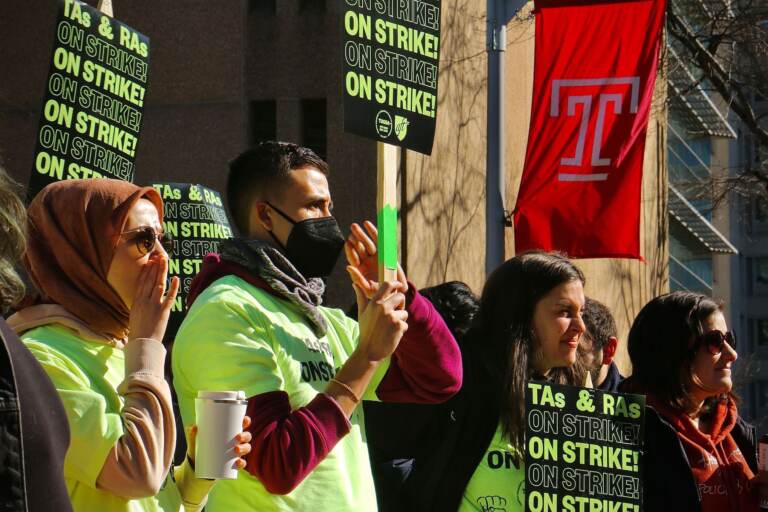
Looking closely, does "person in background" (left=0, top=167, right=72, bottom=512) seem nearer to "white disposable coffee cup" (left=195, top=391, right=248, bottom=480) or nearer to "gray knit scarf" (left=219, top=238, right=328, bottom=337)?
"white disposable coffee cup" (left=195, top=391, right=248, bottom=480)

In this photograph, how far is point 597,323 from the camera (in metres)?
7.13

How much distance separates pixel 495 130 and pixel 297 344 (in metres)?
5.63

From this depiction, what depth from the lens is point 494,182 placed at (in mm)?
9000

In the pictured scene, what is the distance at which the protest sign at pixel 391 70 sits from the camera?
4344mm

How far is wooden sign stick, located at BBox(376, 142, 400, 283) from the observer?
3793mm

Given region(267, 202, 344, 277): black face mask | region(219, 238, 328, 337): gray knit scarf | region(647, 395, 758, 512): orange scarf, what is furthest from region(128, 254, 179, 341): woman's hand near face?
region(647, 395, 758, 512): orange scarf

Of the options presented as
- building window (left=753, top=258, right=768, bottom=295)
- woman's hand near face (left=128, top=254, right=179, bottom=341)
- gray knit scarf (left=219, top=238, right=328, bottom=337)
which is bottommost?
woman's hand near face (left=128, top=254, right=179, bottom=341)

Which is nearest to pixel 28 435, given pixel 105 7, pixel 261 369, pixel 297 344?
pixel 261 369

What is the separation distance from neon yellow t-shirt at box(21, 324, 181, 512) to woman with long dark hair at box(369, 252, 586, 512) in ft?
4.76

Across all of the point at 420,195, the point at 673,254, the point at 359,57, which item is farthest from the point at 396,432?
the point at 673,254

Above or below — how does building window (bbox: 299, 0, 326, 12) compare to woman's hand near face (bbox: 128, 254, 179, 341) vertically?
above

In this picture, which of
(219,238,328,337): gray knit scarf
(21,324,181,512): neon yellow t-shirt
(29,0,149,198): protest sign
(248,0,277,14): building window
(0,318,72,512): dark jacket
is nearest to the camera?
(0,318,72,512): dark jacket

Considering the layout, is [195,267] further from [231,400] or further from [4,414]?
[4,414]

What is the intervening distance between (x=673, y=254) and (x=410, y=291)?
117 ft
